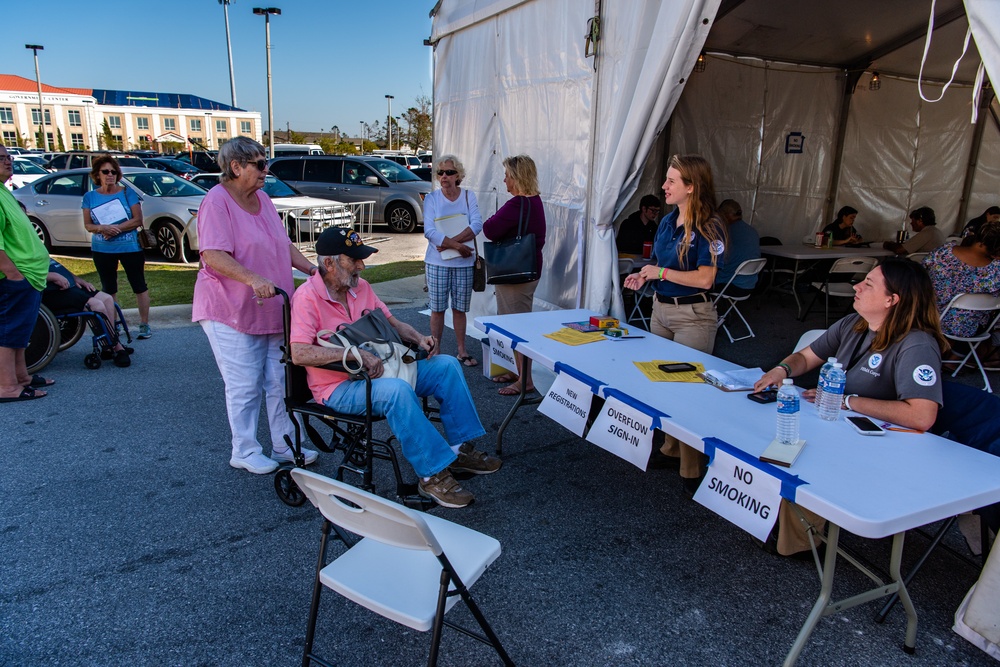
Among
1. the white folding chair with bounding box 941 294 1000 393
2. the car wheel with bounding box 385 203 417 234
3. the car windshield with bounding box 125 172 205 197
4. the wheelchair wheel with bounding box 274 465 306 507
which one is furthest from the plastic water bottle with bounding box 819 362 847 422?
the car wheel with bounding box 385 203 417 234

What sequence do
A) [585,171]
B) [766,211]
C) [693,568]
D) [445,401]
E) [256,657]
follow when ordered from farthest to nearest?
[766,211] → [585,171] → [445,401] → [693,568] → [256,657]

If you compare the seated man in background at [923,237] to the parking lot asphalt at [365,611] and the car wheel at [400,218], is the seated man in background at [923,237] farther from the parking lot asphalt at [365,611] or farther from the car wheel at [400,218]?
the car wheel at [400,218]

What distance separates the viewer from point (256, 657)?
2105 millimetres

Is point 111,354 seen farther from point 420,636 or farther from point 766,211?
point 766,211

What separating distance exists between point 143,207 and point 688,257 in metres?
9.05

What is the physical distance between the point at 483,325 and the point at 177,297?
Answer: 5.15m

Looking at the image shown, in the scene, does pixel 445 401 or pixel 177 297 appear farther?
pixel 177 297

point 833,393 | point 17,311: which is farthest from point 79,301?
point 833,393

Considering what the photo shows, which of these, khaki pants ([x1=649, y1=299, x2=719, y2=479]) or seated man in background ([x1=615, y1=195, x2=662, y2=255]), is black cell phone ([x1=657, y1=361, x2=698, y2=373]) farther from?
seated man in background ([x1=615, y1=195, x2=662, y2=255])

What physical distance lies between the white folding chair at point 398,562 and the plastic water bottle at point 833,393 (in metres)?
1.30

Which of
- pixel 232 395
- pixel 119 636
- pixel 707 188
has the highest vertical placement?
pixel 707 188

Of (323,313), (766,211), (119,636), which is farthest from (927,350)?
(766,211)

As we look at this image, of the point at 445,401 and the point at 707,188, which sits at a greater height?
the point at 707,188

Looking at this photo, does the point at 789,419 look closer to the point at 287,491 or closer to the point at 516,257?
the point at 287,491
